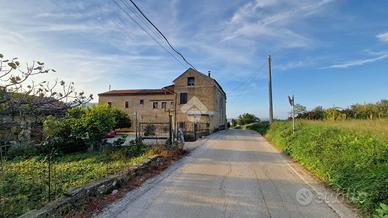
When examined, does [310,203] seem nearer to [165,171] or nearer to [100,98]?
[165,171]

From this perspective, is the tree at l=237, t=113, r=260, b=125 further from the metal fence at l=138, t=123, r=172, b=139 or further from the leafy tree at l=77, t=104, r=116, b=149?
the leafy tree at l=77, t=104, r=116, b=149

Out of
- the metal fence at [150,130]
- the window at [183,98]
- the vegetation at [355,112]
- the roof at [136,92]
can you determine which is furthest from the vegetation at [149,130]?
the roof at [136,92]

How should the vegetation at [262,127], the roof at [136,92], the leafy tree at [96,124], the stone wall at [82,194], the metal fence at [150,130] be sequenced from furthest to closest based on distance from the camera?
the roof at [136,92], the vegetation at [262,127], the metal fence at [150,130], the leafy tree at [96,124], the stone wall at [82,194]

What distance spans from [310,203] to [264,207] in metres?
1.07

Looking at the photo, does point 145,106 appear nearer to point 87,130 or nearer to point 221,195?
point 87,130

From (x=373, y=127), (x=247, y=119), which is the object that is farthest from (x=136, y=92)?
(x=373, y=127)

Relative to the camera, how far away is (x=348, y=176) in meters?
6.41

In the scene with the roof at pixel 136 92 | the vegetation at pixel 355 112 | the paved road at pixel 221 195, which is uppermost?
the roof at pixel 136 92

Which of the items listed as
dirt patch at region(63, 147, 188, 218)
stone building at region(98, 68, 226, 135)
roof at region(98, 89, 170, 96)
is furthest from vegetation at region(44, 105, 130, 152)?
roof at region(98, 89, 170, 96)

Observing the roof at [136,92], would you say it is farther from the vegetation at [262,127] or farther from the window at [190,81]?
the vegetation at [262,127]

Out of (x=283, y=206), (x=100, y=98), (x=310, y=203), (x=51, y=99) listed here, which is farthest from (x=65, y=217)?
(x=100, y=98)

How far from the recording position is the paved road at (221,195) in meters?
5.28

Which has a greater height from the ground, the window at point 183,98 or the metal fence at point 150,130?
the window at point 183,98

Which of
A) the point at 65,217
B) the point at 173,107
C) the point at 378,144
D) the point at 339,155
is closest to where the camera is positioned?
the point at 65,217
